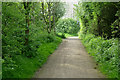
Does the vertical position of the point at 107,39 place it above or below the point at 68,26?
above

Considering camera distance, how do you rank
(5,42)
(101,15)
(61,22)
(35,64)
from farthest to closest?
(61,22)
(101,15)
(35,64)
(5,42)

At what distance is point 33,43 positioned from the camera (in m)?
12.2

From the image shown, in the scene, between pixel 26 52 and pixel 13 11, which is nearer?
pixel 13 11

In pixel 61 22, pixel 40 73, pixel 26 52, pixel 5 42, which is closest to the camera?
pixel 5 42

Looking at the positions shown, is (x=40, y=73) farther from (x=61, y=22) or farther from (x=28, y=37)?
(x=61, y=22)

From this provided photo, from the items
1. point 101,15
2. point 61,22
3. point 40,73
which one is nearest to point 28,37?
point 40,73

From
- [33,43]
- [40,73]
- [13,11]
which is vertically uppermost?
[13,11]

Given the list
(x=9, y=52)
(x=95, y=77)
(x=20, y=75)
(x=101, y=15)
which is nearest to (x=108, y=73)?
(x=95, y=77)

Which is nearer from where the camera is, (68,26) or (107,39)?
(107,39)

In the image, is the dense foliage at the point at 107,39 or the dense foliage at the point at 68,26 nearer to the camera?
the dense foliage at the point at 107,39

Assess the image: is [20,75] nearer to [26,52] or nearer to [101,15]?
[26,52]

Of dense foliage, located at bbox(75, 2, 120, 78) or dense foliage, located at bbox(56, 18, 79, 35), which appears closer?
dense foliage, located at bbox(75, 2, 120, 78)

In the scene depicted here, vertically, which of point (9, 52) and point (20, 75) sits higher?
point (9, 52)

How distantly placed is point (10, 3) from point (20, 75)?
3304mm
